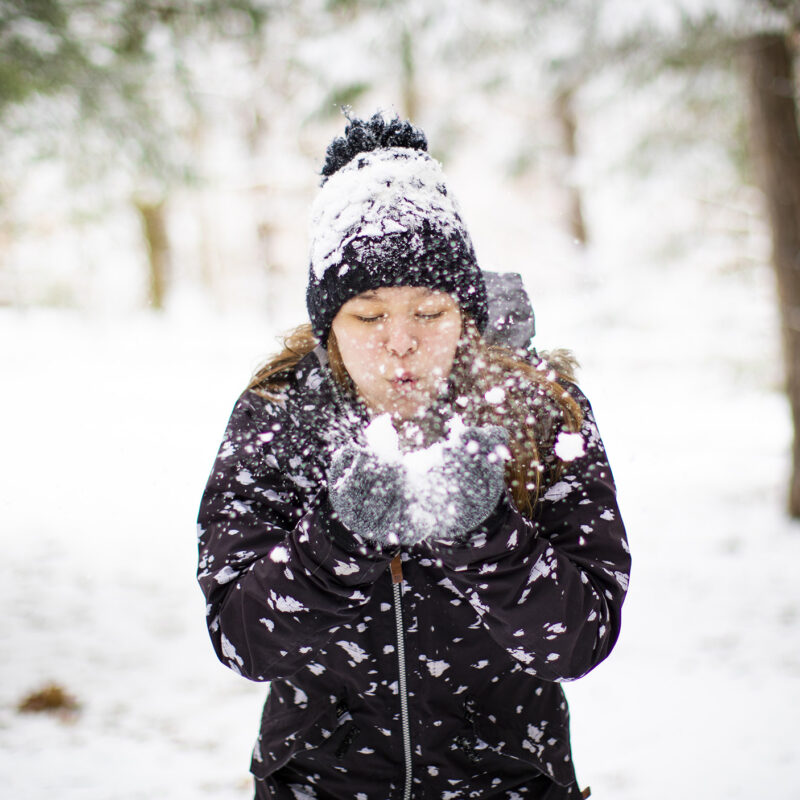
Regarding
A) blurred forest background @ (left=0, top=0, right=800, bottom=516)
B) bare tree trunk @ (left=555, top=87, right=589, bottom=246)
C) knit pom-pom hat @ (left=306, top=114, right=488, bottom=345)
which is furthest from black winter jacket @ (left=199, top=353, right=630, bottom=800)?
bare tree trunk @ (left=555, top=87, right=589, bottom=246)

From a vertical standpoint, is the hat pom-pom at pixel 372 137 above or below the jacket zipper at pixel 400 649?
above

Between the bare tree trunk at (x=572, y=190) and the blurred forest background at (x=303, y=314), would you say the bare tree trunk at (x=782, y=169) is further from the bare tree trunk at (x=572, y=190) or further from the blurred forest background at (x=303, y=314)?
the bare tree trunk at (x=572, y=190)

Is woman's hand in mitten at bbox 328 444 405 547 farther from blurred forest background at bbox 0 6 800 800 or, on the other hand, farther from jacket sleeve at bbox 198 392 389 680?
blurred forest background at bbox 0 6 800 800

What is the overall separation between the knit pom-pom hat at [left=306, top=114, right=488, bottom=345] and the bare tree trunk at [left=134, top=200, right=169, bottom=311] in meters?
3.36

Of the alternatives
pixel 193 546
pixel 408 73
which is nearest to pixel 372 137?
pixel 408 73

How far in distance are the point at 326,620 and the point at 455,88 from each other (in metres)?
5.50

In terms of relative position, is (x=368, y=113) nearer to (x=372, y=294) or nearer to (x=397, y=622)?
(x=372, y=294)

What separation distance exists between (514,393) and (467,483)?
1.19ft

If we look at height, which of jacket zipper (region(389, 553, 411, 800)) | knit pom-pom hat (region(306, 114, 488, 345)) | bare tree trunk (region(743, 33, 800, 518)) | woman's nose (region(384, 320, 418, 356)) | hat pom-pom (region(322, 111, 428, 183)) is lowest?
jacket zipper (region(389, 553, 411, 800))

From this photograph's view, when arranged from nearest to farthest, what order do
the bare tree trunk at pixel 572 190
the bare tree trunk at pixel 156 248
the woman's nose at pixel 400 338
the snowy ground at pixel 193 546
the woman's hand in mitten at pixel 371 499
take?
the woman's hand in mitten at pixel 371 499 < the woman's nose at pixel 400 338 < the snowy ground at pixel 193 546 < the bare tree trunk at pixel 156 248 < the bare tree trunk at pixel 572 190

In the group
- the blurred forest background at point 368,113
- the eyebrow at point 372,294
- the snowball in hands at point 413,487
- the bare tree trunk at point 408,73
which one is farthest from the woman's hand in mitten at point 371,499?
the bare tree trunk at point 408,73

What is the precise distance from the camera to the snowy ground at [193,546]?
2.61 meters

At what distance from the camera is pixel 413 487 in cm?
103

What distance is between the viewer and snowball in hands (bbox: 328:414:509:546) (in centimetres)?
101
